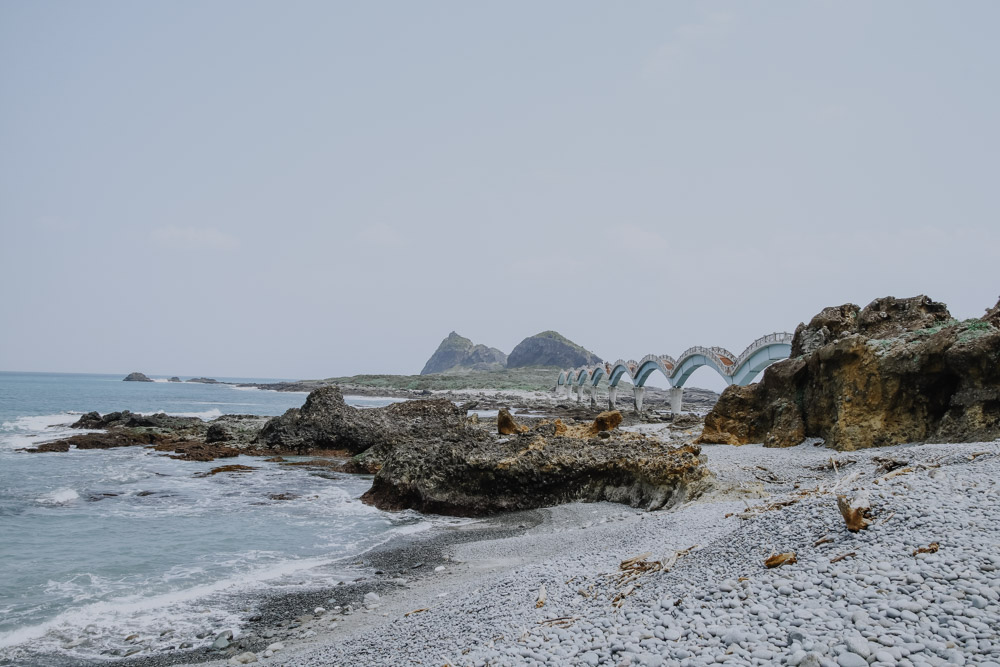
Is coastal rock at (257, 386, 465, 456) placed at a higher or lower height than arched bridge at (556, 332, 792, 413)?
lower

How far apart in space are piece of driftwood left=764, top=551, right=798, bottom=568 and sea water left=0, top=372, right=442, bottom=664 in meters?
6.62

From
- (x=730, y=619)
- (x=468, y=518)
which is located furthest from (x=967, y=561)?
(x=468, y=518)

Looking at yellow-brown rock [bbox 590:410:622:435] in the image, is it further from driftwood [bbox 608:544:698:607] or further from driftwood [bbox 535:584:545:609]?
driftwood [bbox 535:584:545:609]

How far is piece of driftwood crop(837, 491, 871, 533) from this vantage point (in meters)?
5.55

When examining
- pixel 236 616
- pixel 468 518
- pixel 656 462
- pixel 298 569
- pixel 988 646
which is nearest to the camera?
pixel 988 646

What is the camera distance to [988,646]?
141 inches

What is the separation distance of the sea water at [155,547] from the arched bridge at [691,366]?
67.4 ft

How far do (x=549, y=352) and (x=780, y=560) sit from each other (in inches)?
6297

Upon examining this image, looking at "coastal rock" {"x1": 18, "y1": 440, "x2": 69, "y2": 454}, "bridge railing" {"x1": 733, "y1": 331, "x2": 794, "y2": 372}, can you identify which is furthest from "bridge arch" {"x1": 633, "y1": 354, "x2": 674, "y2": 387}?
"coastal rock" {"x1": 18, "y1": 440, "x2": 69, "y2": 454}

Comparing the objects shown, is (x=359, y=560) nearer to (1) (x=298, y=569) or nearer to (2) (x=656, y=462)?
Result: (1) (x=298, y=569)

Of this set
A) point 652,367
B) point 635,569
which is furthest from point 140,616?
point 652,367

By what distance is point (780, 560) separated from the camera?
5.38 meters

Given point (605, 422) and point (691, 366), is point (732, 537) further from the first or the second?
point (691, 366)

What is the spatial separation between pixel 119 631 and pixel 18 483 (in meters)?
14.2
